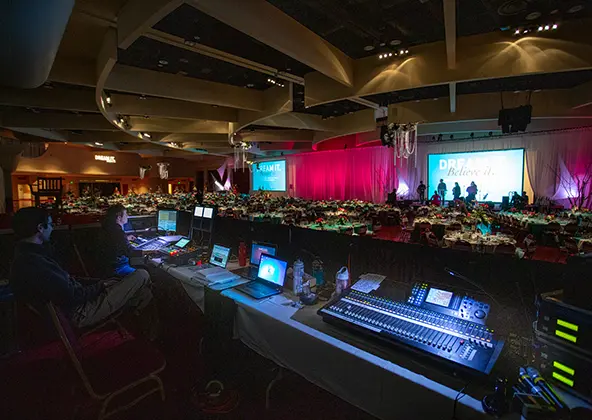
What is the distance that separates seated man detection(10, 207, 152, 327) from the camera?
2.03 meters

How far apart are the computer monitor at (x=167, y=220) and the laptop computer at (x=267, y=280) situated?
2.60 meters

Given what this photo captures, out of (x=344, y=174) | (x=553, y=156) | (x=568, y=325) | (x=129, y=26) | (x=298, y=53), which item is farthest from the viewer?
(x=344, y=174)

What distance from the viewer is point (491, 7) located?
4.18m

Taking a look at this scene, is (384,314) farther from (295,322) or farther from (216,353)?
(216,353)

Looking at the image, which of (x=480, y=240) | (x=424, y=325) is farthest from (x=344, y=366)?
(x=480, y=240)

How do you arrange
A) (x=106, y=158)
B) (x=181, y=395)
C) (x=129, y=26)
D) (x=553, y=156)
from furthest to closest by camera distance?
(x=106, y=158)
(x=553, y=156)
(x=129, y=26)
(x=181, y=395)

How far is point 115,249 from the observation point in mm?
3621

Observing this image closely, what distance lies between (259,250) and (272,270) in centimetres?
31

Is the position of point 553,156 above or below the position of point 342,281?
above

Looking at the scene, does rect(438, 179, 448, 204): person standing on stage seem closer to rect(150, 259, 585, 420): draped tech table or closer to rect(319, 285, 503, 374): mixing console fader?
rect(150, 259, 585, 420): draped tech table

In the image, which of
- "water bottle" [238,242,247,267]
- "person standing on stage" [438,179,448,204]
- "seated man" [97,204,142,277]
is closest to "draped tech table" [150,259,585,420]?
"water bottle" [238,242,247,267]

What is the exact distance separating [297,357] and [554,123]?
13104 mm

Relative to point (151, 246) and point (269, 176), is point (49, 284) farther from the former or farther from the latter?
point (269, 176)

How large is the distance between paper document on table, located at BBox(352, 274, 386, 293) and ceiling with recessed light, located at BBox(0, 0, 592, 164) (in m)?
2.75
